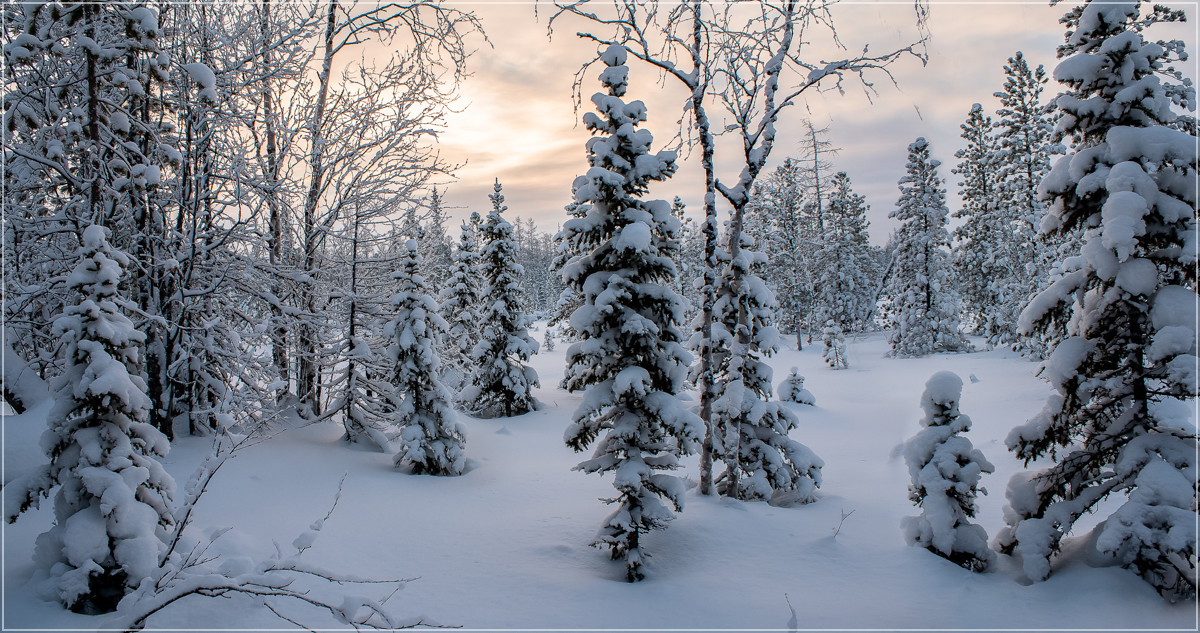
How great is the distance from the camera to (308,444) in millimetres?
14047

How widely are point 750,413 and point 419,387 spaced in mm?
7694

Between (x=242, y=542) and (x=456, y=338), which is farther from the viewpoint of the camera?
(x=456, y=338)

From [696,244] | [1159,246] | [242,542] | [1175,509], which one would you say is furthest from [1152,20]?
[696,244]

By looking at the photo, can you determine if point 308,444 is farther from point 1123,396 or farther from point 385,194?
point 1123,396

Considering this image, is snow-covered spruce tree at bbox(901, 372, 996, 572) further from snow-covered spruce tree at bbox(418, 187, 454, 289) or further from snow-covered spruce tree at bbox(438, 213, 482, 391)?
snow-covered spruce tree at bbox(438, 213, 482, 391)

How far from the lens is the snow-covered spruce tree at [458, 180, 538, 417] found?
23359 millimetres

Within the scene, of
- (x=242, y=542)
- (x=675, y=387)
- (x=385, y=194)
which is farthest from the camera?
(x=385, y=194)

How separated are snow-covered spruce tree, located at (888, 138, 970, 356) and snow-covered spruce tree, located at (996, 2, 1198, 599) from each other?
30.2m

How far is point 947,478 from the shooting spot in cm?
794

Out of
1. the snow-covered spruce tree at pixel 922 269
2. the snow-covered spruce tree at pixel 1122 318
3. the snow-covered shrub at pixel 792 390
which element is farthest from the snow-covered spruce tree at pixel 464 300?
the snow-covered spruce tree at pixel 922 269

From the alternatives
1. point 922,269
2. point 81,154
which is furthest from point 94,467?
point 922,269

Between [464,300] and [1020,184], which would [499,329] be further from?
[1020,184]

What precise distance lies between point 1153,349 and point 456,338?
20472 millimetres

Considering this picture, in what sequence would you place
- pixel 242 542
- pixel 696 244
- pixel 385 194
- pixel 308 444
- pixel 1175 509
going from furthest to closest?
pixel 696 244 < pixel 385 194 < pixel 308 444 < pixel 242 542 < pixel 1175 509
